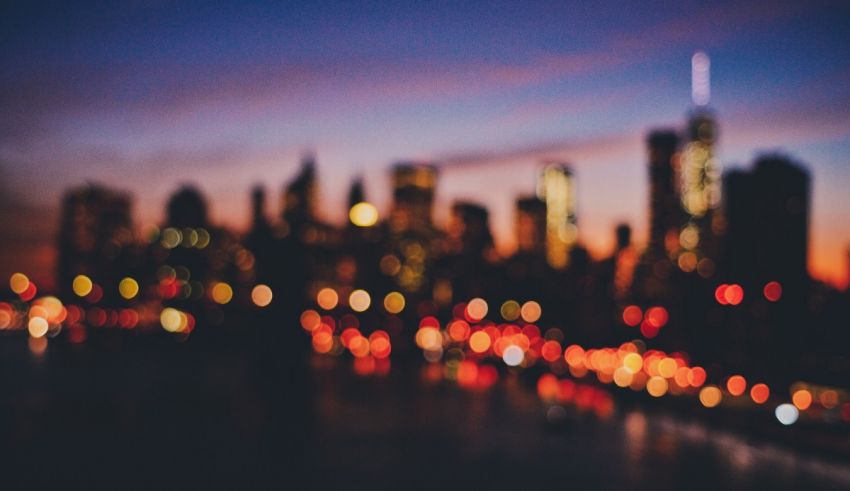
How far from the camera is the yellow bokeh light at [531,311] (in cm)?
9756

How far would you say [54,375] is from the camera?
37.6 metres

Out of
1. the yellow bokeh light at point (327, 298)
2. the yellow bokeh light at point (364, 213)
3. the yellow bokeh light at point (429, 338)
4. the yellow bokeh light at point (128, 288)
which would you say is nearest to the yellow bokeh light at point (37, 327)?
the yellow bokeh light at point (128, 288)

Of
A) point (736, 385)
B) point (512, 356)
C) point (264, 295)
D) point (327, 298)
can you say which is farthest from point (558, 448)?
point (327, 298)

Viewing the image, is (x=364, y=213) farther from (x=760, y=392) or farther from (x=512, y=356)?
(x=512, y=356)

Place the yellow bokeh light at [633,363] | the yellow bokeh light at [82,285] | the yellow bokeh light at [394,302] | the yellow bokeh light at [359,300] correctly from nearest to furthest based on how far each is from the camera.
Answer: the yellow bokeh light at [633,363] → the yellow bokeh light at [359,300] → the yellow bokeh light at [394,302] → the yellow bokeh light at [82,285]

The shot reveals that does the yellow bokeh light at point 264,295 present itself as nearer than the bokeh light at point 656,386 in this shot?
Yes

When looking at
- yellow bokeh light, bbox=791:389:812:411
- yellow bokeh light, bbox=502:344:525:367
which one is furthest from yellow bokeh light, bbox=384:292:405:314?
yellow bokeh light, bbox=791:389:812:411

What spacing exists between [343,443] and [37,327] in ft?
289

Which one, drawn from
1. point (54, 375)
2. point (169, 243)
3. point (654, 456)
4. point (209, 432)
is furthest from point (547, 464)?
point (169, 243)

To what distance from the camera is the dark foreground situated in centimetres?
1680

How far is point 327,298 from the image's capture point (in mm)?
83812

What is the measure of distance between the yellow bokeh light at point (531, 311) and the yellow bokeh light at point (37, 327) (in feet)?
174

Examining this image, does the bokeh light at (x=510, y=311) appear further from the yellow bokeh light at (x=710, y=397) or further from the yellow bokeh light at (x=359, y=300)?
the yellow bokeh light at (x=710, y=397)

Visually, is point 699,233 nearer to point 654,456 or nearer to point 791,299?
point 791,299
